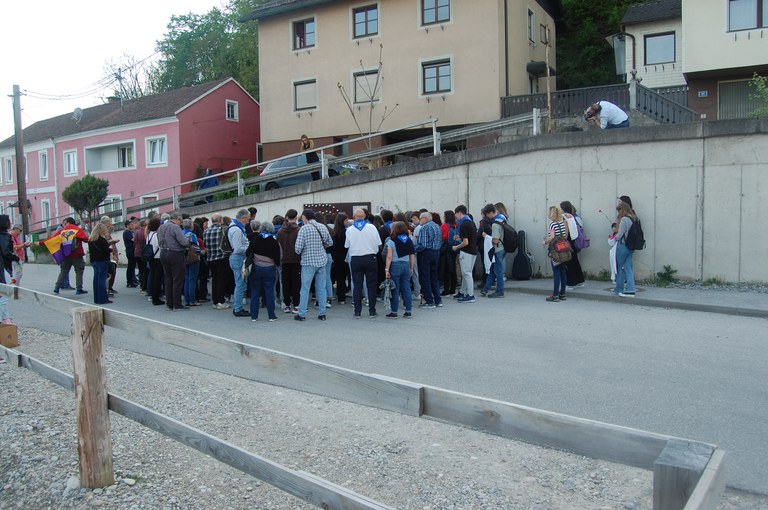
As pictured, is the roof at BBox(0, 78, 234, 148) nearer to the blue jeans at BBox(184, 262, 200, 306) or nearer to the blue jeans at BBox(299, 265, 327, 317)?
the blue jeans at BBox(184, 262, 200, 306)

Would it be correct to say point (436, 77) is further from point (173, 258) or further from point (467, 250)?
point (173, 258)

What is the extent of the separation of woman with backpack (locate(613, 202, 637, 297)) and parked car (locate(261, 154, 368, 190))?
10.2 m

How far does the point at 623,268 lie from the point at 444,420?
1035 centimetres

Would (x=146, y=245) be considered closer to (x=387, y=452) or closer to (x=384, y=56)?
(x=387, y=452)

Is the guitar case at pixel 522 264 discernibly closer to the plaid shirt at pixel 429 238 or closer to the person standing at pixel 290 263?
the plaid shirt at pixel 429 238

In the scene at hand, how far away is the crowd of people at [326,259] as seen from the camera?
37.4ft

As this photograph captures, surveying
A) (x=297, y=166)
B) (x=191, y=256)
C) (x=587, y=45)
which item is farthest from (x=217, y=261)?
(x=587, y=45)

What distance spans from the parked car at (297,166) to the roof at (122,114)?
14.8 metres

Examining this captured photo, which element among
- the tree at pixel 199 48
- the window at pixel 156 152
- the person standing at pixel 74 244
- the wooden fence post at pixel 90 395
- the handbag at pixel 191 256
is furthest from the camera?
the tree at pixel 199 48

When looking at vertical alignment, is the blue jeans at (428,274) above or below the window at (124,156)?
below

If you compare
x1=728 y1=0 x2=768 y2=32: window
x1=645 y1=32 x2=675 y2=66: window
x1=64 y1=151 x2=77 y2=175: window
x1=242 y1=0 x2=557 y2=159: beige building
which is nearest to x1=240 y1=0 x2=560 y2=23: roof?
x1=242 y1=0 x2=557 y2=159: beige building

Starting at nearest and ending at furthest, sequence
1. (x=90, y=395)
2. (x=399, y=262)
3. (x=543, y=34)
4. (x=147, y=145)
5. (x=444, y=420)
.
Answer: (x=444, y=420) → (x=90, y=395) → (x=399, y=262) → (x=543, y=34) → (x=147, y=145)

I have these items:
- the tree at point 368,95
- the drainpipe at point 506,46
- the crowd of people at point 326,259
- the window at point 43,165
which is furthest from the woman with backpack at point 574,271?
the window at point 43,165

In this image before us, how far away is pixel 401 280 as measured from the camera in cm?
1158
